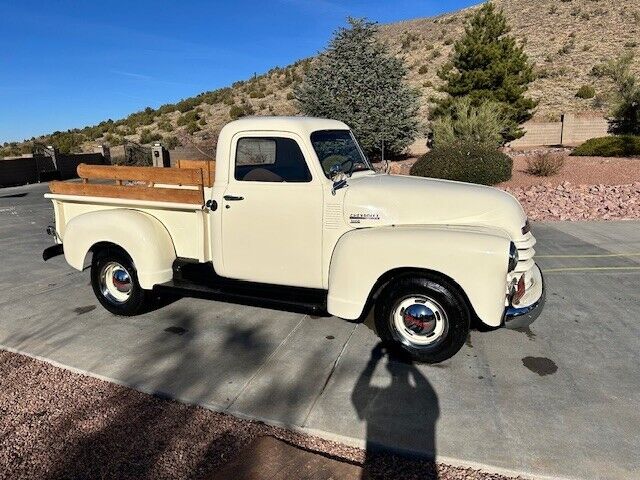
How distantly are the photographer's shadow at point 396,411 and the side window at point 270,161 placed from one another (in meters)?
1.84

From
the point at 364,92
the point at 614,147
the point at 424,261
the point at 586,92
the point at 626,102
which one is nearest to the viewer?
the point at 424,261

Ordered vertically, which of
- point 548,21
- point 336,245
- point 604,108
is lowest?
point 336,245

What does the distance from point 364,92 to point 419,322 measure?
57.1 ft

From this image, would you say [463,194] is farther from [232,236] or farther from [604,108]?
[604,108]

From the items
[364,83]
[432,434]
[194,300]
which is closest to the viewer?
[432,434]

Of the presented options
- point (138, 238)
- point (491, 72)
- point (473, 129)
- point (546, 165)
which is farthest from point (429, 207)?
point (491, 72)

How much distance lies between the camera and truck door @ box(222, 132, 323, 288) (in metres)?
4.19

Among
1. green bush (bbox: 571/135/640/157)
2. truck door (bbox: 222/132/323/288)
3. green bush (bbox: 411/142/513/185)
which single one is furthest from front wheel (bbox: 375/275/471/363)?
green bush (bbox: 571/135/640/157)

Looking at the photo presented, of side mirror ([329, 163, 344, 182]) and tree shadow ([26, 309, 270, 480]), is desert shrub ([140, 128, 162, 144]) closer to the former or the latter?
side mirror ([329, 163, 344, 182])

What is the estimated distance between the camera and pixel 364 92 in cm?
1972

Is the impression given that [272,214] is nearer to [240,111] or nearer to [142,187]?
[142,187]

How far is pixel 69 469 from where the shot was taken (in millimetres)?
2723

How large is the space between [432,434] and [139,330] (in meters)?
3.13

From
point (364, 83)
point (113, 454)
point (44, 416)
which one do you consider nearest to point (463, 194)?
point (113, 454)
